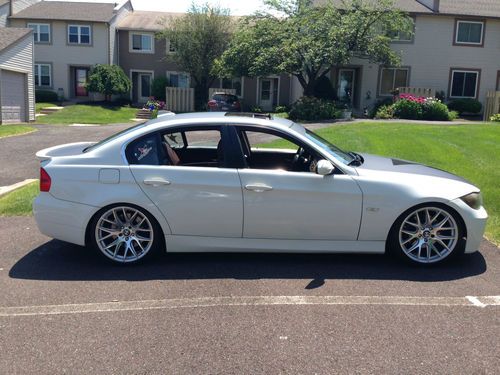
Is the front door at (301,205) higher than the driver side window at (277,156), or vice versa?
the driver side window at (277,156)

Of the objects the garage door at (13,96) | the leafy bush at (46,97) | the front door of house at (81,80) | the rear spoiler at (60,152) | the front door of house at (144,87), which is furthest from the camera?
the front door of house at (144,87)

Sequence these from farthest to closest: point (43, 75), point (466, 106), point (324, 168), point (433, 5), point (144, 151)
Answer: point (43, 75)
point (433, 5)
point (466, 106)
point (144, 151)
point (324, 168)

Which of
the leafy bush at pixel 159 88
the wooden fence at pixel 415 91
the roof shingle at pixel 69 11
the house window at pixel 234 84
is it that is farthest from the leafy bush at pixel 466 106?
the roof shingle at pixel 69 11

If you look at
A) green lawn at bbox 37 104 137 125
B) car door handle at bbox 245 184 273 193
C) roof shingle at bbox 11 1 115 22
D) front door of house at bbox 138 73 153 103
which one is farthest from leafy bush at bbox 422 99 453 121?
roof shingle at bbox 11 1 115 22

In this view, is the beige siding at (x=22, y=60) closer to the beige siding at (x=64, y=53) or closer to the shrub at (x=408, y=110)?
the beige siding at (x=64, y=53)

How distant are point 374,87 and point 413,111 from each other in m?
5.76

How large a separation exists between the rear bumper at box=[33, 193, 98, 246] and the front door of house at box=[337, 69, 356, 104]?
2718cm

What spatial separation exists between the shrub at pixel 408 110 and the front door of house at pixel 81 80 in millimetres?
22465

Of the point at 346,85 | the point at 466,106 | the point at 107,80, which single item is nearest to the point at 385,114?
the point at 466,106

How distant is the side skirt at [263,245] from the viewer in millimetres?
5242

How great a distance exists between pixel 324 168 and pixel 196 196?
131 cm

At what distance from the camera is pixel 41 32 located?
36062 mm

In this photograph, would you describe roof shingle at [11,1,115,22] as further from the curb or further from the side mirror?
the side mirror

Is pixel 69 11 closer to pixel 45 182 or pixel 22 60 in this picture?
pixel 22 60
